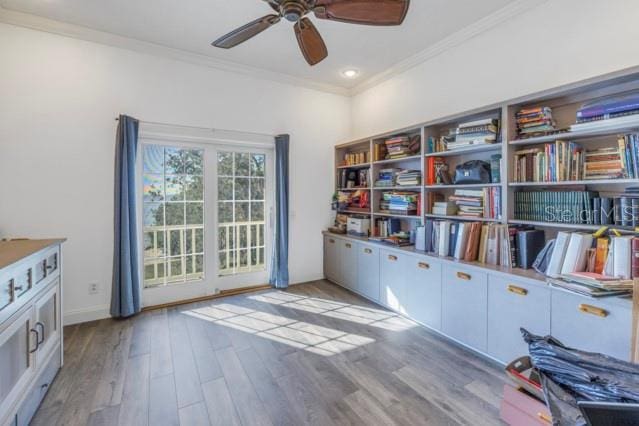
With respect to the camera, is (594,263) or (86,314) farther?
(86,314)

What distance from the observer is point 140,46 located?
3.00 m

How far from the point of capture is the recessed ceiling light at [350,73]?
3656mm

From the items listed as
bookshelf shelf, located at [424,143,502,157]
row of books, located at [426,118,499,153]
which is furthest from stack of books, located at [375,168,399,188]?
row of books, located at [426,118,499,153]

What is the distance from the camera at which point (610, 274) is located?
1.69 meters

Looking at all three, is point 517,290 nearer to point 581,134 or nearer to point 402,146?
point 581,134

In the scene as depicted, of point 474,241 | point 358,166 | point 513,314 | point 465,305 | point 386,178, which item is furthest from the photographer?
point 358,166

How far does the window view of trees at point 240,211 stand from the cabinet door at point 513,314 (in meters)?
2.66

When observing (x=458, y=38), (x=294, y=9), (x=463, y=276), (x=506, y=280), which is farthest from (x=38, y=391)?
(x=458, y=38)

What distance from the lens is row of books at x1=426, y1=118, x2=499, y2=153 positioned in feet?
7.84

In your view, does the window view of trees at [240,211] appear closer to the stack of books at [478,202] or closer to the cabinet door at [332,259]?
the cabinet door at [332,259]

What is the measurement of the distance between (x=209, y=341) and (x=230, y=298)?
3.37ft

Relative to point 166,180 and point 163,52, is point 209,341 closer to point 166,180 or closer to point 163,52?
point 166,180

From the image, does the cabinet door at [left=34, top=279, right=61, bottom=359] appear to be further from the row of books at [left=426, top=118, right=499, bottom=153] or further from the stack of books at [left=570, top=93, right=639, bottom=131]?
the stack of books at [left=570, top=93, right=639, bottom=131]

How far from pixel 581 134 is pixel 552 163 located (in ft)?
0.74
